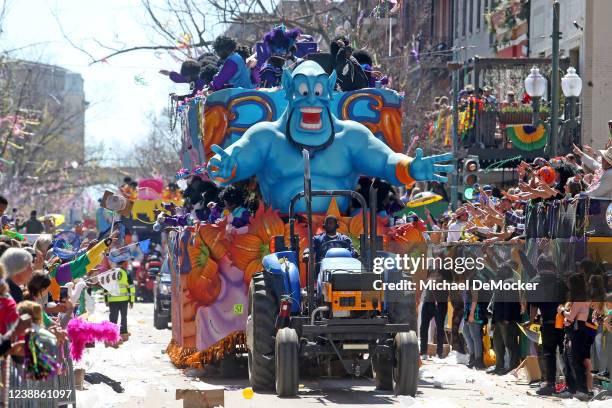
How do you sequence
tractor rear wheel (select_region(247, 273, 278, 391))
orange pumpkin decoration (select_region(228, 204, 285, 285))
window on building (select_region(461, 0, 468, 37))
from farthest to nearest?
1. window on building (select_region(461, 0, 468, 37))
2. orange pumpkin decoration (select_region(228, 204, 285, 285))
3. tractor rear wheel (select_region(247, 273, 278, 391))

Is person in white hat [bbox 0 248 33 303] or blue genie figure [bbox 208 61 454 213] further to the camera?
blue genie figure [bbox 208 61 454 213]

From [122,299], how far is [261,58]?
18.6ft

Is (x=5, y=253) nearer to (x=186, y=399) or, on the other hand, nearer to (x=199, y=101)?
(x=186, y=399)

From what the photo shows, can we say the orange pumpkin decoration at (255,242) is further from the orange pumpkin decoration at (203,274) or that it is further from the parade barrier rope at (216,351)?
the parade barrier rope at (216,351)

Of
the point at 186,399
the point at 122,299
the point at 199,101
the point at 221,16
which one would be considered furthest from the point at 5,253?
the point at 221,16

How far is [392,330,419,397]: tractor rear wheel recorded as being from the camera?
14.2m

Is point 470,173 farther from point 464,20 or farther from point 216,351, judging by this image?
point 464,20

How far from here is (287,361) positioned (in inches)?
555

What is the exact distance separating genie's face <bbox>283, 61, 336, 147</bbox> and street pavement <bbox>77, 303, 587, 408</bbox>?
286cm

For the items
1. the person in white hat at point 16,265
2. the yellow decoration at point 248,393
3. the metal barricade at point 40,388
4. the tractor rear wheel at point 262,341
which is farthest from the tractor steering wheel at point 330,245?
the person in white hat at point 16,265

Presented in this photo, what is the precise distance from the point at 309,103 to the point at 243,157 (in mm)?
988

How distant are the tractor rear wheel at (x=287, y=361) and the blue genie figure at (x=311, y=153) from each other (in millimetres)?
3172

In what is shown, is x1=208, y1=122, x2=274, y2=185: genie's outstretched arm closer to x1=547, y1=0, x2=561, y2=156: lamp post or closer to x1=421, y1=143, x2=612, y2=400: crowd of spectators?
x1=421, y1=143, x2=612, y2=400: crowd of spectators

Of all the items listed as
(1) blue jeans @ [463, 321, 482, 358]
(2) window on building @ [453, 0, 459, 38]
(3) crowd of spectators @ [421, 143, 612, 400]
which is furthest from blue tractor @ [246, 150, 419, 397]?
(2) window on building @ [453, 0, 459, 38]
